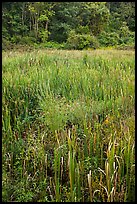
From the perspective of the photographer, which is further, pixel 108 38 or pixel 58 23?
pixel 58 23

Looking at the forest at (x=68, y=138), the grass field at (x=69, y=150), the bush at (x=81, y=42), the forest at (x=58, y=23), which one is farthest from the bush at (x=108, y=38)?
the grass field at (x=69, y=150)

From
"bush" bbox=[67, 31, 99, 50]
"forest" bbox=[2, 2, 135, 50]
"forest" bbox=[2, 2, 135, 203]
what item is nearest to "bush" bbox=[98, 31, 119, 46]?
Result: "forest" bbox=[2, 2, 135, 50]

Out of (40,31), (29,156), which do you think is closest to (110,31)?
(40,31)

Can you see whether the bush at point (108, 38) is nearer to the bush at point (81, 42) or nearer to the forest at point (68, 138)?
the bush at point (81, 42)

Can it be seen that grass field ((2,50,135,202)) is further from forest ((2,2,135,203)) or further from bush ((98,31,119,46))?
bush ((98,31,119,46))

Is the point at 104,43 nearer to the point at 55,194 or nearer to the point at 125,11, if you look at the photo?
the point at 125,11

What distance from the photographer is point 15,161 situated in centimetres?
246

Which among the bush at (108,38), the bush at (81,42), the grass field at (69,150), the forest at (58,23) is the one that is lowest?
the grass field at (69,150)

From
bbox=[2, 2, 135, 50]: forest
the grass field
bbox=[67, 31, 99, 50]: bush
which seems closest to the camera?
the grass field

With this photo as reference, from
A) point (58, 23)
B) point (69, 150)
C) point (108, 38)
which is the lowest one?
point (69, 150)

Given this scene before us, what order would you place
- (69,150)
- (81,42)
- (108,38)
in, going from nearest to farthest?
(69,150), (81,42), (108,38)

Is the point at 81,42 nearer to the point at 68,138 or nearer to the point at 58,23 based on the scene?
the point at 58,23

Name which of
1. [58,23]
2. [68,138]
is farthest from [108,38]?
[68,138]

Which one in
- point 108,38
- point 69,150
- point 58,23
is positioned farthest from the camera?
point 58,23
